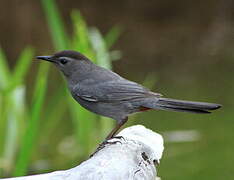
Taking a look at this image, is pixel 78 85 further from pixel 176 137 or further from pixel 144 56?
pixel 144 56

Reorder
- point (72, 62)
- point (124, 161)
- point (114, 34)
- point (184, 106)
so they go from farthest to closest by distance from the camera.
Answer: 1. point (114, 34)
2. point (72, 62)
3. point (184, 106)
4. point (124, 161)

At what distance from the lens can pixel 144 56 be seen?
1095 centimetres

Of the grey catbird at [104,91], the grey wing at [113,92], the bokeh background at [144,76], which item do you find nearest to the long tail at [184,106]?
the grey catbird at [104,91]

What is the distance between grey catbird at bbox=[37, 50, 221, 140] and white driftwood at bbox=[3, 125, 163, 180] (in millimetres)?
151

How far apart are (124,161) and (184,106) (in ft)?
1.90

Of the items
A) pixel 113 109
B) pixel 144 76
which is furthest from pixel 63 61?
pixel 144 76

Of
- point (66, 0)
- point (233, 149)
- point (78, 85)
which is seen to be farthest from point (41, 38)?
point (78, 85)

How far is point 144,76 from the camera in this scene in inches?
388

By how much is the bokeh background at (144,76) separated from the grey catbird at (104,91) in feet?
1.65

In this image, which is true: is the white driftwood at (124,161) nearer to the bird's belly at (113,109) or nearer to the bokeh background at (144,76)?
the bird's belly at (113,109)

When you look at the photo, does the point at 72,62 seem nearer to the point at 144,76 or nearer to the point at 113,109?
the point at 113,109

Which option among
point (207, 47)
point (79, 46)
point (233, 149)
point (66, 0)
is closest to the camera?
point (79, 46)

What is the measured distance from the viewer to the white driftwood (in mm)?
3555

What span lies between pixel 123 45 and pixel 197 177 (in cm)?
470
